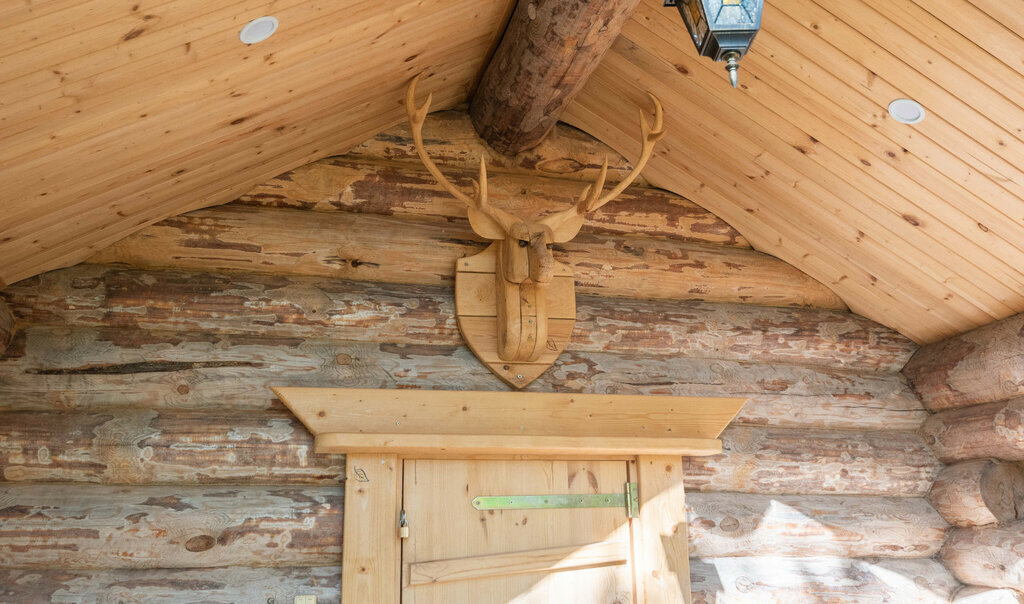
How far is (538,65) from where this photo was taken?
3.52m

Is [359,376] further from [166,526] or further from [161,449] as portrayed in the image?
[166,526]

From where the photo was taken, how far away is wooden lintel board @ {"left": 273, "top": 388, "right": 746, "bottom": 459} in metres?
3.48

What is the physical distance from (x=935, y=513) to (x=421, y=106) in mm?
3313

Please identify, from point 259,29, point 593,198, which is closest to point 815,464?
point 593,198

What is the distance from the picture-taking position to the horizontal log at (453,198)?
3982 mm

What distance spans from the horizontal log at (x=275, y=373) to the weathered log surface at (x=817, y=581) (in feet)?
2.32

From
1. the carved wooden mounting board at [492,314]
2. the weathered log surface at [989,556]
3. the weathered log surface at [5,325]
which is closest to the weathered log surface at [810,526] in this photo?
the weathered log surface at [989,556]

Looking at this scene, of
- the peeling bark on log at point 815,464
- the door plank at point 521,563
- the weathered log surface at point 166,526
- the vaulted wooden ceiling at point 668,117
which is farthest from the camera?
the peeling bark on log at point 815,464

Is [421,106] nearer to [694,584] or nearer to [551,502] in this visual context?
[551,502]

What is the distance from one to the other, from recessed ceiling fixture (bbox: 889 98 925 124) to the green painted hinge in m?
1.97

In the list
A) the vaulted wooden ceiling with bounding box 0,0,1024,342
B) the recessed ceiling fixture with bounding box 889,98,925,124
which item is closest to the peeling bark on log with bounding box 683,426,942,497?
the vaulted wooden ceiling with bounding box 0,0,1024,342

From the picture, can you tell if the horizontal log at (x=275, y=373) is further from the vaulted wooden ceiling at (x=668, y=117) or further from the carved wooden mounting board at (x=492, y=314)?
the vaulted wooden ceiling at (x=668, y=117)

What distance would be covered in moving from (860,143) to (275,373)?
275 cm

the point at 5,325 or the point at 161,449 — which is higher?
the point at 5,325
